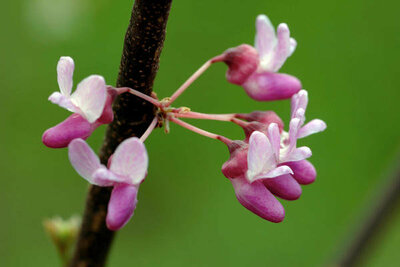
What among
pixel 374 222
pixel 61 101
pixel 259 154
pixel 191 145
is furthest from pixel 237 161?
pixel 191 145

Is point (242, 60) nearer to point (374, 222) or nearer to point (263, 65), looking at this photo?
point (263, 65)

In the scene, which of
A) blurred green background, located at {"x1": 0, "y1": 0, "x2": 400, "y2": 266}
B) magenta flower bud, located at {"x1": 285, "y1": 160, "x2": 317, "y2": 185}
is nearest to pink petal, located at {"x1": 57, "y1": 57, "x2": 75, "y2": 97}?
magenta flower bud, located at {"x1": 285, "y1": 160, "x2": 317, "y2": 185}

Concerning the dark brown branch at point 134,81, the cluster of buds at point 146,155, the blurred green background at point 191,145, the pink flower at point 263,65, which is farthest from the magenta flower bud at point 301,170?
the blurred green background at point 191,145

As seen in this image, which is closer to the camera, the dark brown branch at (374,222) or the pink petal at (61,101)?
the pink petal at (61,101)

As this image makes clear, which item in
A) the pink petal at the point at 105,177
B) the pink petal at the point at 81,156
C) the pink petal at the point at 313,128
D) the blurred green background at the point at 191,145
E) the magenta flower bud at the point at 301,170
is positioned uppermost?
the pink petal at the point at 313,128

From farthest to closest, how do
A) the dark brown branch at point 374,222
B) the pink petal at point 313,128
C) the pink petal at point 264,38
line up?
the dark brown branch at point 374,222
the pink petal at point 264,38
the pink petal at point 313,128

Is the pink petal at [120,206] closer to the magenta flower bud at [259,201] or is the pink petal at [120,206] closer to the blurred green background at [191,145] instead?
the magenta flower bud at [259,201]

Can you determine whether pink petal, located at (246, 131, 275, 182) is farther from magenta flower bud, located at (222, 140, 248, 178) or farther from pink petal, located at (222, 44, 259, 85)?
pink petal, located at (222, 44, 259, 85)
